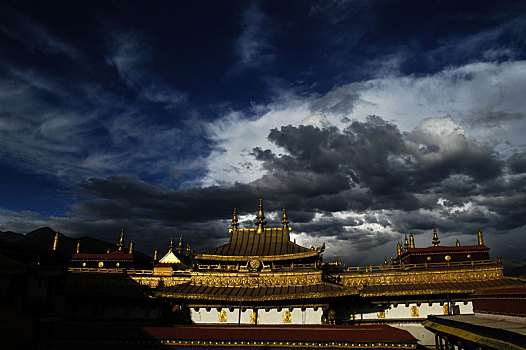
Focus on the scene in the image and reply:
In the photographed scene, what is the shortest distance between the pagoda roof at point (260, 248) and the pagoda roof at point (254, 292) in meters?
4.56

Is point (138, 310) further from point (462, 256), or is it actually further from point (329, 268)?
point (462, 256)

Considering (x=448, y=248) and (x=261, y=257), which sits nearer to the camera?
(x=261, y=257)

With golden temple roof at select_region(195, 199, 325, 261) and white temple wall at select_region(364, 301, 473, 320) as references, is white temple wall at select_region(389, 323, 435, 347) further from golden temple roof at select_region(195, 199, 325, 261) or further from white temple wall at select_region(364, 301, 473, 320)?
golden temple roof at select_region(195, 199, 325, 261)

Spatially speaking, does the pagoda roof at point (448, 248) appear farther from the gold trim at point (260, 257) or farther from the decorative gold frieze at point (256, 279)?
the decorative gold frieze at point (256, 279)

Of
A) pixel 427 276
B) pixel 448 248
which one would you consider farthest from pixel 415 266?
pixel 448 248

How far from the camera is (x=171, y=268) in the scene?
3434cm

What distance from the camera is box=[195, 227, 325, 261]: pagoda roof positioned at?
36.1 m

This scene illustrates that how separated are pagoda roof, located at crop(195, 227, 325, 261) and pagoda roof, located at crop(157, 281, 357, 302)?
4.56 m

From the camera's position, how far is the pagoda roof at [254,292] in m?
29.1

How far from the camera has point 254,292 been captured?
31.0 meters

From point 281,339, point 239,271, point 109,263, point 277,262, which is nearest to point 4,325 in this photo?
point 281,339

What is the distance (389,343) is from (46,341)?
19.0 meters

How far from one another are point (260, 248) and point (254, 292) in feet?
26.9

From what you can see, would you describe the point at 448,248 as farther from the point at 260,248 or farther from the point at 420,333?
the point at 260,248
